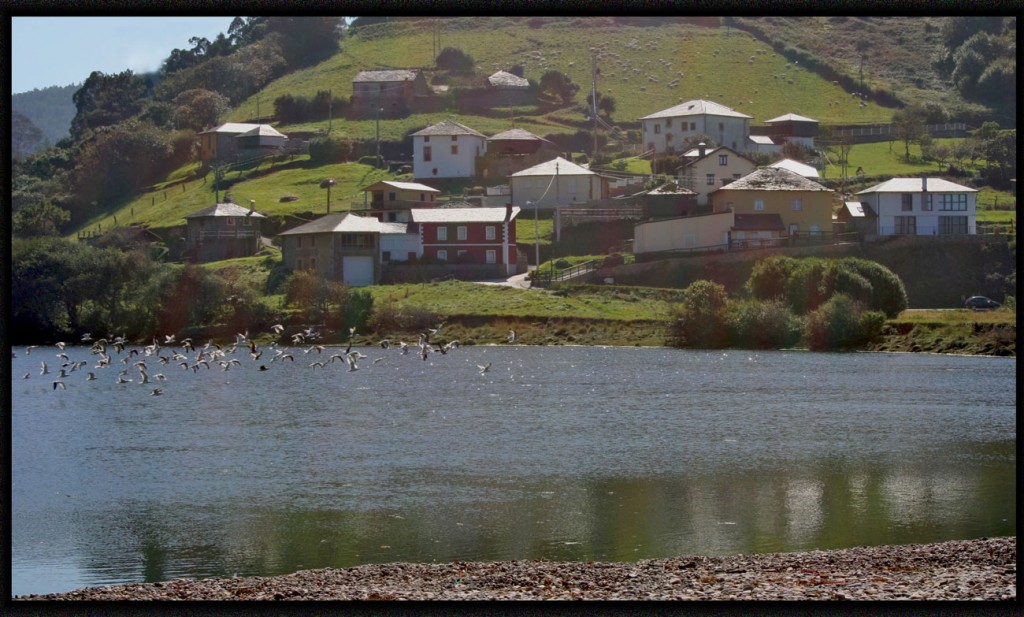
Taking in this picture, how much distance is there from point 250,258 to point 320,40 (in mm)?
64760

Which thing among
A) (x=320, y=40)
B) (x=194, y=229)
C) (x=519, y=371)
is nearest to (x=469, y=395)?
(x=519, y=371)

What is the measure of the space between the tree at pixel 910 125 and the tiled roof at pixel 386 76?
41.2m

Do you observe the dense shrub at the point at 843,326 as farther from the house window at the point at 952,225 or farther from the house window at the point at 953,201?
the house window at the point at 953,201

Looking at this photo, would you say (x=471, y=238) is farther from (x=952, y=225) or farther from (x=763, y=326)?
(x=952, y=225)

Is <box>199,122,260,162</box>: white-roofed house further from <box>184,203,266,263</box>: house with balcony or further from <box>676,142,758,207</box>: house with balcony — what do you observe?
<box>676,142,758,207</box>: house with balcony

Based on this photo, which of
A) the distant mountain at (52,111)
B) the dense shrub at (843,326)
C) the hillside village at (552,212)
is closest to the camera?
the dense shrub at (843,326)

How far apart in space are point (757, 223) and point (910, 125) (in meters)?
35.4

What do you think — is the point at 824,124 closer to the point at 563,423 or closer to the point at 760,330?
the point at 760,330

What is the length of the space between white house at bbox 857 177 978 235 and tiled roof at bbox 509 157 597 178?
20153 mm

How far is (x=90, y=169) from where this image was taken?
347ft

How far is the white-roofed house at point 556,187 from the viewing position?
286 ft

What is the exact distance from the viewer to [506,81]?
4747 inches

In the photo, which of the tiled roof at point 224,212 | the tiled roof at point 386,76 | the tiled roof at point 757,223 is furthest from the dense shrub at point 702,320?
the tiled roof at point 386,76

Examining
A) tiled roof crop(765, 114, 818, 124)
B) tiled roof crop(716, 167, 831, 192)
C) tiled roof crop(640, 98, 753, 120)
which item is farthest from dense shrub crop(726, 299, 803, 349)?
tiled roof crop(765, 114, 818, 124)
